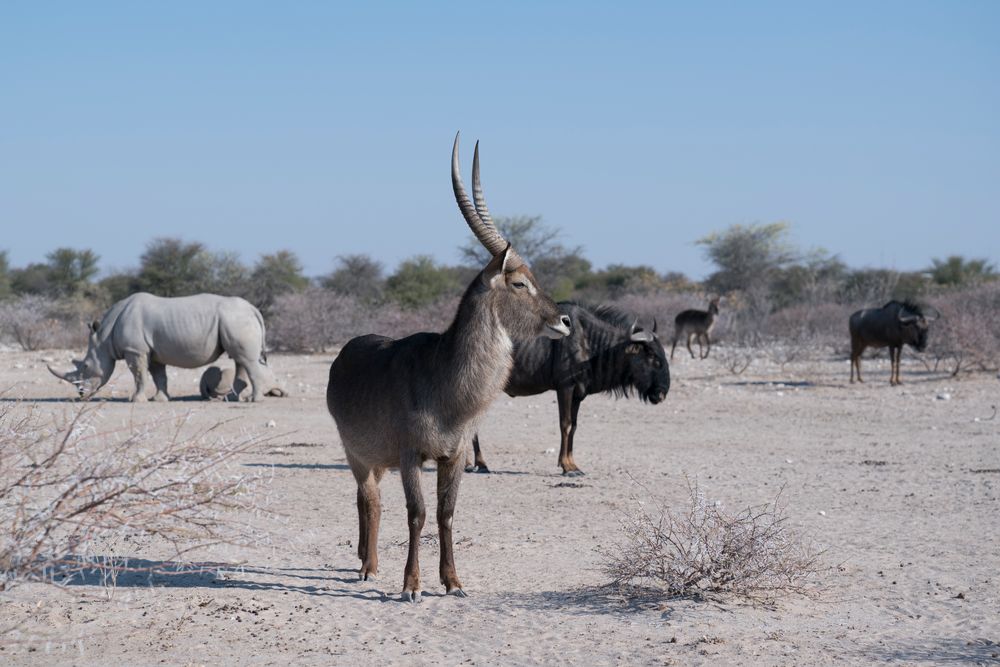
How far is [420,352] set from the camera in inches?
279

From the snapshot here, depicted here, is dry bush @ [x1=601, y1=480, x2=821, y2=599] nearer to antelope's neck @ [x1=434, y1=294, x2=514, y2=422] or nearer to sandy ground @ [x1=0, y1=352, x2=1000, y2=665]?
sandy ground @ [x1=0, y1=352, x2=1000, y2=665]

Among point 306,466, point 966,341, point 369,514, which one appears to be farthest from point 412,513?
point 966,341

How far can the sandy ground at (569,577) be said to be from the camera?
19.6 ft

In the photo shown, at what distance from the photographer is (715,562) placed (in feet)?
22.5

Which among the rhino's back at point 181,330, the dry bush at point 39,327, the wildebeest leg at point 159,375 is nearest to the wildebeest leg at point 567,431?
the rhino's back at point 181,330

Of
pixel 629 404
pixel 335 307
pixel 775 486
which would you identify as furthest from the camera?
pixel 335 307

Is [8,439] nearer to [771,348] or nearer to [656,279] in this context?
[771,348]

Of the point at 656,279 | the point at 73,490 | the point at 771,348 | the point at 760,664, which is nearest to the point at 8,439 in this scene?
the point at 73,490

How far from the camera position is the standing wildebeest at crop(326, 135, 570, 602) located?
6.76m

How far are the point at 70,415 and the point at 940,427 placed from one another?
1147cm

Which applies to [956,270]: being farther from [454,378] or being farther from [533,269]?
[454,378]

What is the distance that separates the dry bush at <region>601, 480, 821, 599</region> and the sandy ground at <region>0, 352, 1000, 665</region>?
13 centimetres

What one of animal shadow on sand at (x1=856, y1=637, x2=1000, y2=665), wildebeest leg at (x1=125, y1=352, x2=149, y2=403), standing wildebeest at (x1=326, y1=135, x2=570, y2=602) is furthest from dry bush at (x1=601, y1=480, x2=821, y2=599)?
wildebeest leg at (x1=125, y1=352, x2=149, y2=403)

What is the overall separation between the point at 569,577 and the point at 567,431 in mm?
4428
